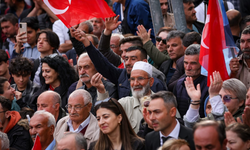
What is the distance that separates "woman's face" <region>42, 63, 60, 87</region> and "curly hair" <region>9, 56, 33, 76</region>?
0.53 m

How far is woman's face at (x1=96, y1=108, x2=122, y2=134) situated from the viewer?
591 cm

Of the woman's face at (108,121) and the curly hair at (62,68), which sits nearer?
the woman's face at (108,121)

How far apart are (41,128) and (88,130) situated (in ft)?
2.28

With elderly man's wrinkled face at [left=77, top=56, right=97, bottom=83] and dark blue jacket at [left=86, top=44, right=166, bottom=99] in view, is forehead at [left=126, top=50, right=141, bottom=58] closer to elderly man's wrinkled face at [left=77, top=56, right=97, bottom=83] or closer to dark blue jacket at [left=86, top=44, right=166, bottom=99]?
dark blue jacket at [left=86, top=44, right=166, bottom=99]

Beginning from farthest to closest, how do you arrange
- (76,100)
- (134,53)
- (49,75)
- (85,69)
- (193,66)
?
(49,75) < (85,69) < (134,53) < (193,66) < (76,100)

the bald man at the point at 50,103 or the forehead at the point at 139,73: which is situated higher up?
the forehead at the point at 139,73

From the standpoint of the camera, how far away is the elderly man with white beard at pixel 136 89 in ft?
21.6

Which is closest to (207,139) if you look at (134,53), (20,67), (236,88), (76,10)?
(236,88)

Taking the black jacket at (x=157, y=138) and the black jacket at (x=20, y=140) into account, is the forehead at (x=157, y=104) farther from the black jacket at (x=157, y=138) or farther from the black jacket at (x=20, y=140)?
the black jacket at (x=20, y=140)

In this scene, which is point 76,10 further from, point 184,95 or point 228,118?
point 228,118

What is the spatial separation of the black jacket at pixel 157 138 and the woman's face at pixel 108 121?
0.48m

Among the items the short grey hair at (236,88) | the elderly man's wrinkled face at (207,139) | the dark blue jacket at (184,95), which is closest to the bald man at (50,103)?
the dark blue jacket at (184,95)

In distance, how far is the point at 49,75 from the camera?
8555mm

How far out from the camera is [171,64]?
8305mm
